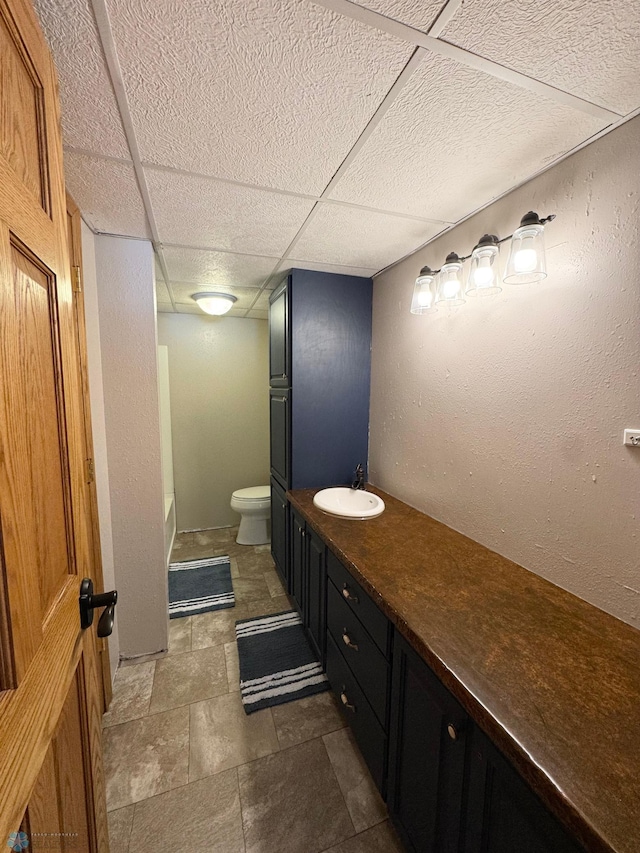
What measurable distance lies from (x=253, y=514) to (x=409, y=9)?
10.3 feet

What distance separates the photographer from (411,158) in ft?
3.49

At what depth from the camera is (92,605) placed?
778 millimetres

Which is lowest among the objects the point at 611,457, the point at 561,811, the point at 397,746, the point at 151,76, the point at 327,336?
the point at 397,746

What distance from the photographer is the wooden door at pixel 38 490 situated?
48 cm

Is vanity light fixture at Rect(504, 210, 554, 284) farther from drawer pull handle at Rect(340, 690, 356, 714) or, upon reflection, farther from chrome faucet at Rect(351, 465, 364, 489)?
drawer pull handle at Rect(340, 690, 356, 714)

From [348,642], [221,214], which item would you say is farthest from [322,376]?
[348,642]

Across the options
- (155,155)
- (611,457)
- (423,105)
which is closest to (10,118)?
(155,155)

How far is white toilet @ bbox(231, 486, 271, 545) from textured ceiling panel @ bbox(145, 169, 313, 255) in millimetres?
2119

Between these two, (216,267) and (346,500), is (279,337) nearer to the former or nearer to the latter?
(216,267)

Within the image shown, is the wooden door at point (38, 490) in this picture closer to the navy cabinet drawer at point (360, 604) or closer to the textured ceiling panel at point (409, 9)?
the textured ceiling panel at point (409, 9)

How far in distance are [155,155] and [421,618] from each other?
1.65 meters

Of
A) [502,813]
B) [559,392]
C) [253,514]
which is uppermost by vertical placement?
[559,392]

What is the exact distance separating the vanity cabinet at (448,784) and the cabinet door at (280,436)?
55.3 inches

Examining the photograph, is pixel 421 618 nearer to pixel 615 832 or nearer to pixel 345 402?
pixel 615 832
